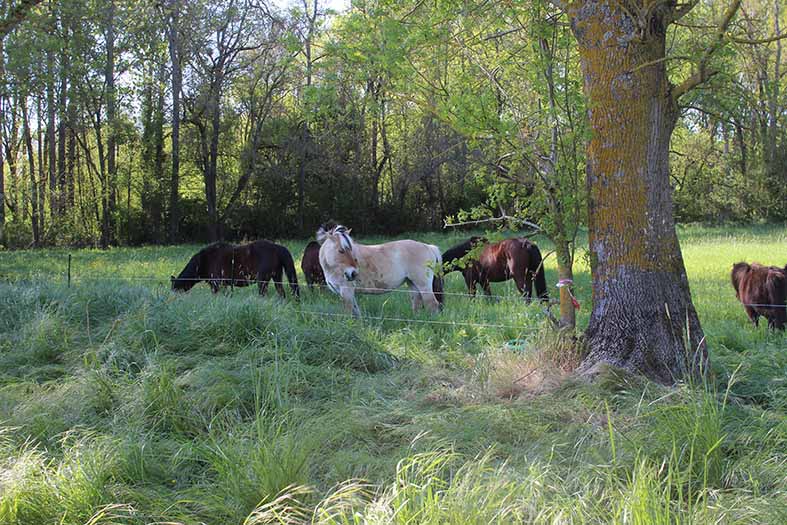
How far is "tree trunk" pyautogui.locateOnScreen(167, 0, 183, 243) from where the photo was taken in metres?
29.1

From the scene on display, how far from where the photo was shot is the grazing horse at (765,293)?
8445 mm

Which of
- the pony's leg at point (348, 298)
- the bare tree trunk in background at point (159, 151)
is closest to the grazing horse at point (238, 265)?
the pony's leg at point (348, 298)

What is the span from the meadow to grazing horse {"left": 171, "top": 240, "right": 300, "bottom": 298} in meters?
3.50

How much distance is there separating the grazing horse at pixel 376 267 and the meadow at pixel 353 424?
1.90m

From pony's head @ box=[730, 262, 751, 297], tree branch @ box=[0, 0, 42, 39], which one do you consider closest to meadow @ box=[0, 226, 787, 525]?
pony's head @ box=[730, 262, 751, 297]

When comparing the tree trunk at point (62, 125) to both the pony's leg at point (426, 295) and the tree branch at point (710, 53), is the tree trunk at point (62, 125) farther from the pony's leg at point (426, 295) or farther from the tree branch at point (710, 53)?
the tree branch at point (710, 53)

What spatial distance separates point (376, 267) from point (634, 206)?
5.54 m

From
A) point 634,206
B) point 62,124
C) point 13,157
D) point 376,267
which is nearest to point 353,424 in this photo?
point 634,206

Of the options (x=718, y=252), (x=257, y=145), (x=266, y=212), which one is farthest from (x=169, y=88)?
(x=718, y=252)

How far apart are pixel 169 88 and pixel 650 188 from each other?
98.0ft

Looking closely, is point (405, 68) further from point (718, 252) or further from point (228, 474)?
point (718, 252)

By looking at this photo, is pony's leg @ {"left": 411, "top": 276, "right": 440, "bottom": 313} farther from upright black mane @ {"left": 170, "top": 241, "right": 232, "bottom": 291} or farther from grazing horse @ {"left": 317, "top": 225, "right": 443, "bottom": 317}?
upright black mane @ {"left": 170, "top": 241, "right": 232, "bottom": 291}

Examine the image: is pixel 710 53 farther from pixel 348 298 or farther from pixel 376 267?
pixel 376 267

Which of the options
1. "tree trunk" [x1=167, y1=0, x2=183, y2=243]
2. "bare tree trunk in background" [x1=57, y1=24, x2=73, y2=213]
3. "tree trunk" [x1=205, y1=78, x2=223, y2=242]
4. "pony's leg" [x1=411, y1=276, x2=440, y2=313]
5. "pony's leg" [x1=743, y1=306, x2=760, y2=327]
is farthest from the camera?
"tree trunk" [x1=205, y1=78, x2=223, y2=242]
